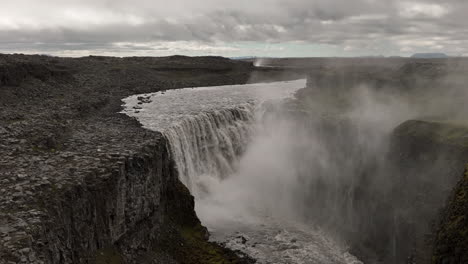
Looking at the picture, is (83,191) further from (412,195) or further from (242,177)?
(242,177)

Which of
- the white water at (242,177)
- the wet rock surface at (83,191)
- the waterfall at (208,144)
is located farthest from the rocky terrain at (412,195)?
the wet rock surface at (83,191)

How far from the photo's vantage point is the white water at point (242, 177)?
31.6 meters

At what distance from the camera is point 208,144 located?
45.7m

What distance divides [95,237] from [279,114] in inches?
1471

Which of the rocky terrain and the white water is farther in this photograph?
the white water

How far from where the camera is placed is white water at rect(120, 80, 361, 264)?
3159cm

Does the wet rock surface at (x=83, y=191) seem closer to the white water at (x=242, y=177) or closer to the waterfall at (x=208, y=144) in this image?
the white water at (x=242, y=177)

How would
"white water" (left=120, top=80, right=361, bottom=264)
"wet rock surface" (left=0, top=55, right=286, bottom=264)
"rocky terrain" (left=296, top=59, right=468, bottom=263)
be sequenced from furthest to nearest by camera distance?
"white water" (left=120, top=80, right=361, bottom=264) < "rocky terrain" (left=296, top=59, right=468, bottom=263) < "wet rock surface" (left=0, top=55, right=286, bottom=264)

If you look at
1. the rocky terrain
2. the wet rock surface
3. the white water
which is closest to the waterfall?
the white water

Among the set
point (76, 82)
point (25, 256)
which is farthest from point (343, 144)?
point (76, 82)

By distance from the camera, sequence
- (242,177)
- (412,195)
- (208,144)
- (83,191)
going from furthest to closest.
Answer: (242,177) → (208,144) → (412,195) → (83,191)

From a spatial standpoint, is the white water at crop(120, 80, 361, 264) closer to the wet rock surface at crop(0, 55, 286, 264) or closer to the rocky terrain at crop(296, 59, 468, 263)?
the rocky terrain at crop(296, 59, 468, 263)

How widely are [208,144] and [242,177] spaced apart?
6.10 metres

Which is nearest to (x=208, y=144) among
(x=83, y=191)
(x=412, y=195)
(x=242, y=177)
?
(x=242, y=177)
